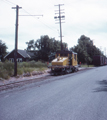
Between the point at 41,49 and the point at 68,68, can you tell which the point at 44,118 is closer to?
the point at 68,68

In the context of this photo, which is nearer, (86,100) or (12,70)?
(86,100)

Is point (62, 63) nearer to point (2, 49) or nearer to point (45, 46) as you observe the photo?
point (45, 46)

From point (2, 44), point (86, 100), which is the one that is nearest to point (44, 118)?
point (86, 100)

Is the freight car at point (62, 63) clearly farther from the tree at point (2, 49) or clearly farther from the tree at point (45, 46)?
the tree at point (2, 49)

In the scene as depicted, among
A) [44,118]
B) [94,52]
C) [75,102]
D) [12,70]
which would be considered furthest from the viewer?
[94,52]

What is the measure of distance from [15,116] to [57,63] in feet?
43.4

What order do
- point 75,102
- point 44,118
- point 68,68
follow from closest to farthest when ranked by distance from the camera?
1. point 44,118
2. point 75,102
3. point 68,68

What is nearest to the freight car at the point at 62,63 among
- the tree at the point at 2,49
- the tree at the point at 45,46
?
the tree at the point at 45,46

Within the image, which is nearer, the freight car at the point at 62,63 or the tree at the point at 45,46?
the freight car at the point at 62,63

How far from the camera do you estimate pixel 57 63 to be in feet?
57.7

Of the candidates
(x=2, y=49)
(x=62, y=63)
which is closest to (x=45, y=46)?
(x=2, y=49)

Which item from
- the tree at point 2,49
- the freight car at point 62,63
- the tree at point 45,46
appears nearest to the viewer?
the freight car at point 62,63

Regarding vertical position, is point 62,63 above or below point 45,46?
below

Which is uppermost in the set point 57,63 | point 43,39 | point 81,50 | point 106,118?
point 43,39
